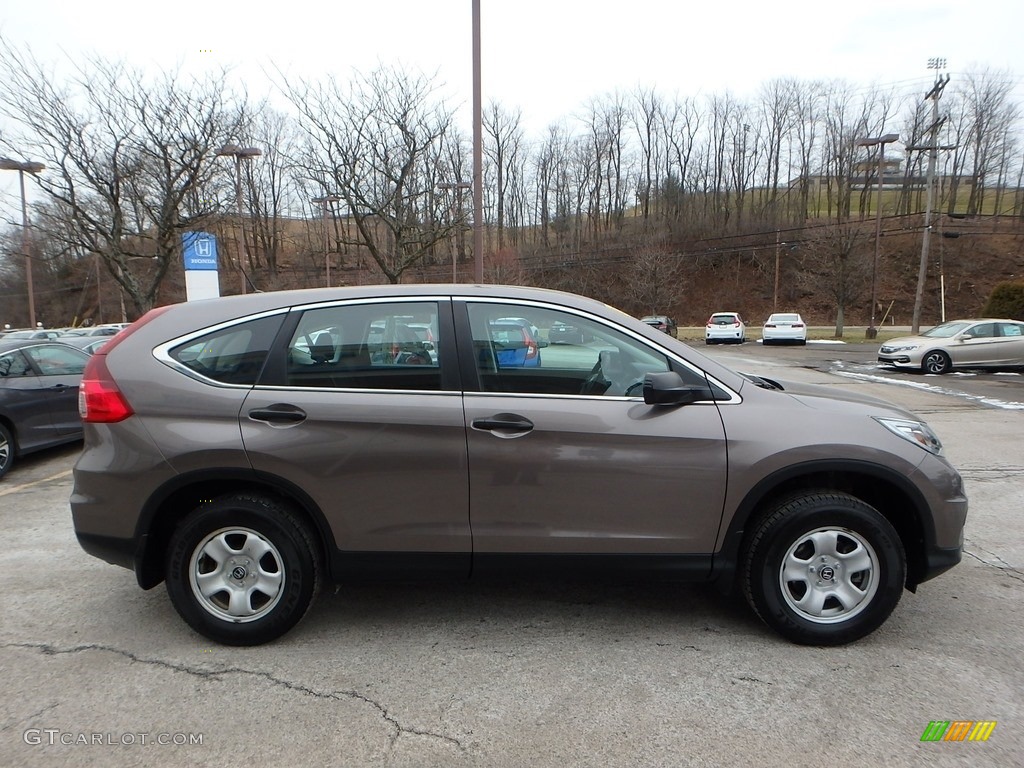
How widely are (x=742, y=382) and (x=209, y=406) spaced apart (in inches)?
102

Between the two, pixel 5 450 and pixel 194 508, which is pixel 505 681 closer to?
pixel 194 508

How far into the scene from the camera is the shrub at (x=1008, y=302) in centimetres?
2534

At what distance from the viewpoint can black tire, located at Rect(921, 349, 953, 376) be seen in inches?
683

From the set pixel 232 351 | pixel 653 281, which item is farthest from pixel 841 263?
pixel 232 351

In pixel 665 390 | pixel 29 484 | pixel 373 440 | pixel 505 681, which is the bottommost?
pixel 29 484

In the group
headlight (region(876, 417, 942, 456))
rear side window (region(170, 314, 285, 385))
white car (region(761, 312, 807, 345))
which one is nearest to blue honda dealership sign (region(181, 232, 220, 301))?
rear side window (region(170, 314, 285, 385))

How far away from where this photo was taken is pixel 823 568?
3.12 metres

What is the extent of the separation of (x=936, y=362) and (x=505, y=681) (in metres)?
Result: 18.6

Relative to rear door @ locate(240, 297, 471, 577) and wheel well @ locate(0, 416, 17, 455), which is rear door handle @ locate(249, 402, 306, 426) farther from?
wheel well @ locate(0, 416, 17, 455)

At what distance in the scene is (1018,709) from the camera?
2668 millimetres

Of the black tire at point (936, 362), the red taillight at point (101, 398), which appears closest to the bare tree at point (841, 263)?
the black tire at point (936, 362)

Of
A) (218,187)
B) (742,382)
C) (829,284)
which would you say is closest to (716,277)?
(829,284)

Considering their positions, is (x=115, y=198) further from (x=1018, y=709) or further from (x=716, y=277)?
(x=716, y=277)

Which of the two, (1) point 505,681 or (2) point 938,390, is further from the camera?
(2) point 938,390
